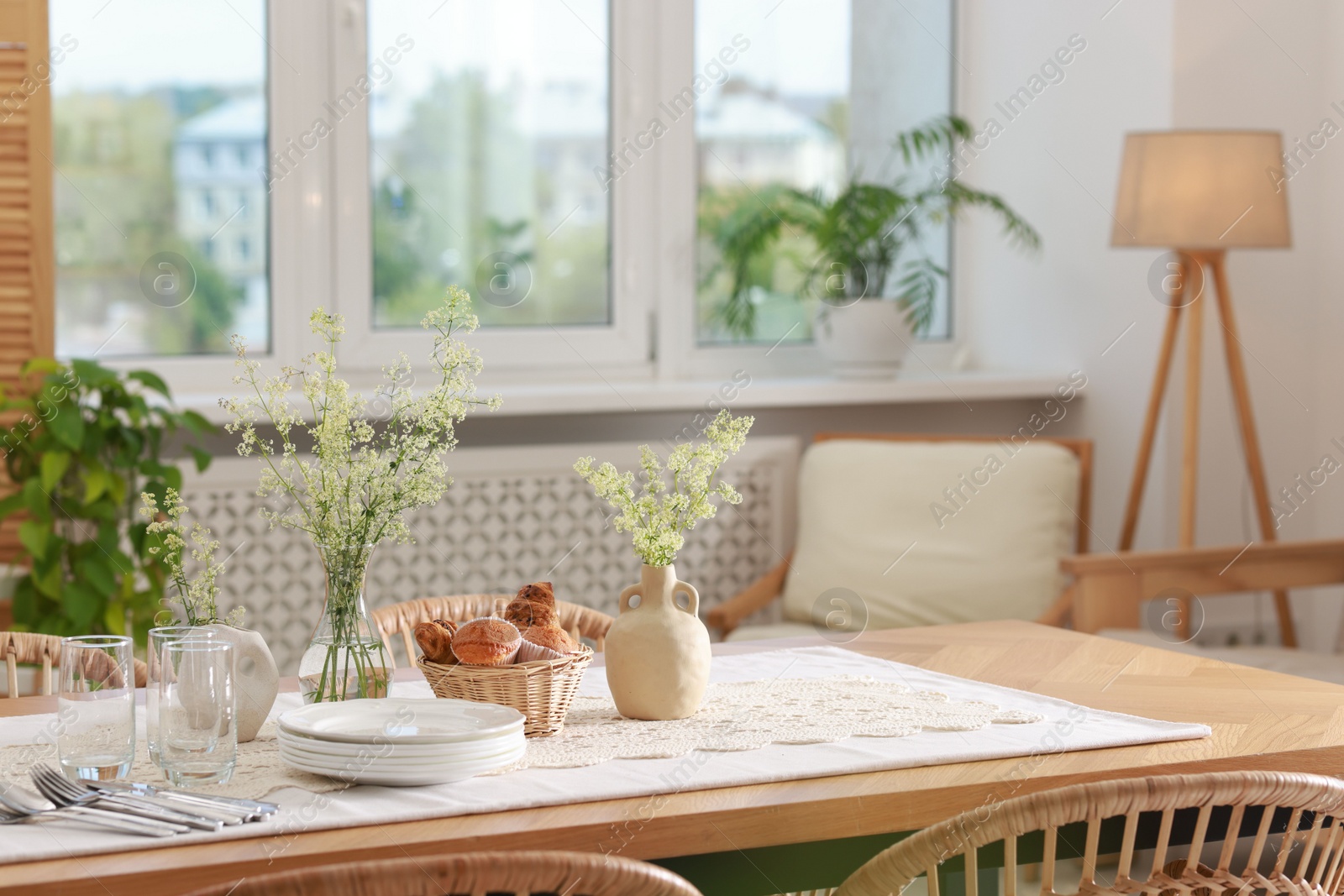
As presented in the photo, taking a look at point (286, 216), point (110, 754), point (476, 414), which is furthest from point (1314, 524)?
point (110, 754)

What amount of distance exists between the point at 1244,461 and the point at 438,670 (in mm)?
2567

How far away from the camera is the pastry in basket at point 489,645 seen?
138 centimetres

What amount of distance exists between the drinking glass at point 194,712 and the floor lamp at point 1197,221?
7.57ft

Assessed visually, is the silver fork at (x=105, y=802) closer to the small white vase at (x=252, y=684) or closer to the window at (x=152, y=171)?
the small white vase at (x=252, y=684)

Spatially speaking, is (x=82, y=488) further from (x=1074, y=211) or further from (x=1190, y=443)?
(x=1074, y=211)

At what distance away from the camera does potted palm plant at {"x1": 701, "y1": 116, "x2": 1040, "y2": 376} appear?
3.42 metres

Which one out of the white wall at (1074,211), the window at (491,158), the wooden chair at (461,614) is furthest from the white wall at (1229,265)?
the wooden chair at (461,614)

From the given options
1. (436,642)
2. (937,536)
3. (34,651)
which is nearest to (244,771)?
(436,642)

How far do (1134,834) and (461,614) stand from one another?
1.12 m

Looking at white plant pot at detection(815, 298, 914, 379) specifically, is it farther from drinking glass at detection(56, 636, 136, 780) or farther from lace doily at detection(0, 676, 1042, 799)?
drinking glass at detection(56, 636, 136, 780)

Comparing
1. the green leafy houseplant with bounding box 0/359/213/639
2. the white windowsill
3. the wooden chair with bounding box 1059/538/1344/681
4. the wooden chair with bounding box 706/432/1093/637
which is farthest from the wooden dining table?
the white windowsill

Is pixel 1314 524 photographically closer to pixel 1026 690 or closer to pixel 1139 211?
pixel 1139 211

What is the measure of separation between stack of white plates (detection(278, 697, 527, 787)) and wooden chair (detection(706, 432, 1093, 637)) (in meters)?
1.68

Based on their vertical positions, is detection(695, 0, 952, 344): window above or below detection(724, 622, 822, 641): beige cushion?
above
